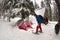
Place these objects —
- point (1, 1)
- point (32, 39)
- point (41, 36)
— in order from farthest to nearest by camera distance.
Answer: point (1, 1)
point (41, 36)
point (32, 39)

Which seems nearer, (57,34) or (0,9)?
(57,34)

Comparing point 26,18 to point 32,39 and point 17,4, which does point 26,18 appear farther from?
point 32,39

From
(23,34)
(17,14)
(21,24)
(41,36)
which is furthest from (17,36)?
(17,14)

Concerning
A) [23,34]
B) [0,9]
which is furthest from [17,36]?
[0,9]

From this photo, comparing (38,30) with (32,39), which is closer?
(32,39)

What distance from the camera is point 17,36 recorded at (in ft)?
29.3

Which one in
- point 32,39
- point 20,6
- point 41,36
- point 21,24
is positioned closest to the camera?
point 32,39

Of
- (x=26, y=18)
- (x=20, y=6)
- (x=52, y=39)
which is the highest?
(x=20, y=6)

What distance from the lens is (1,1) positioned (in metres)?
14.5

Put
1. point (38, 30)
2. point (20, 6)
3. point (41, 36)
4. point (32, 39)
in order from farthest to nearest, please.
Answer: point (20, 6)
point (38, 30)
point (41, 36)
point (32, 39)

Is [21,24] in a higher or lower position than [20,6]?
lower

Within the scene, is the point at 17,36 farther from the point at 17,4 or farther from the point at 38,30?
the point at 17,4

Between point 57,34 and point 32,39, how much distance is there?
176 cm

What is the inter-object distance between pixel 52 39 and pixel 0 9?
7.33 m
